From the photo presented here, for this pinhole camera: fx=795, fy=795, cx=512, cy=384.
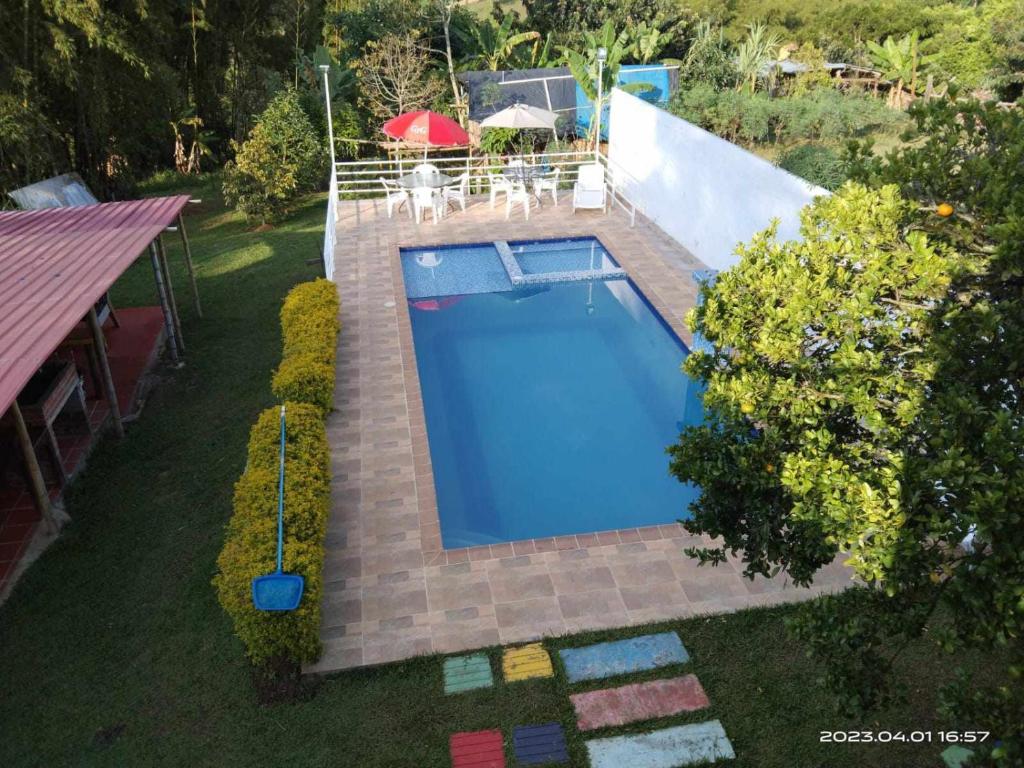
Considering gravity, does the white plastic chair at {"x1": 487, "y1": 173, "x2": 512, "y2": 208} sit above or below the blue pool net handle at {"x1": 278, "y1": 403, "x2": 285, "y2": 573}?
above

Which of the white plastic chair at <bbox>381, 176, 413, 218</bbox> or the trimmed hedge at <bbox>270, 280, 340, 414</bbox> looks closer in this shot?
the trimmed hedge at <bbox>270, 280, 340, 414</bbox>

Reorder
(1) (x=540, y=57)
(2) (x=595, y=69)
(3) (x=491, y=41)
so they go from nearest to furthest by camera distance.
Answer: (2) (x=595, y=69) → (3) (x=491, y=41) → (1) (x=540, y=57)

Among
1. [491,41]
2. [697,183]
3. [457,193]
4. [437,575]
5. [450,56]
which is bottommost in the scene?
[437,575]

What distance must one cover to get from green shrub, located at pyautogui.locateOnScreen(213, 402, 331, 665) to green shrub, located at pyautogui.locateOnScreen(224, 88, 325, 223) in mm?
12443

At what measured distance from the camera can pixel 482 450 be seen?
34.3 feet

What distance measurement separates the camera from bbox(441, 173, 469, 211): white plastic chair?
60.8 ft

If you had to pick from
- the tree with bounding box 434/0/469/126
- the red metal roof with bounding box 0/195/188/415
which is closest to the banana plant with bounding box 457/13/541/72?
the tree with bounding box 434/0/469/126

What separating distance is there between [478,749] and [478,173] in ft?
57.3

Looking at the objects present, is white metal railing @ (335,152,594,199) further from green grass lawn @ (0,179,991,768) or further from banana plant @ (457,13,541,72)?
green grass lawn @ (0,179,991,768)

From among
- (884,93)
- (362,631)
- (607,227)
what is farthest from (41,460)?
(884,93)

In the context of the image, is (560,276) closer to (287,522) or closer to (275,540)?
(287,522)

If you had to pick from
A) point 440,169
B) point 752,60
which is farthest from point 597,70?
point 752,60

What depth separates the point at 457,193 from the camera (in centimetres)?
1931

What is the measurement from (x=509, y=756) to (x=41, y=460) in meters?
7.02
